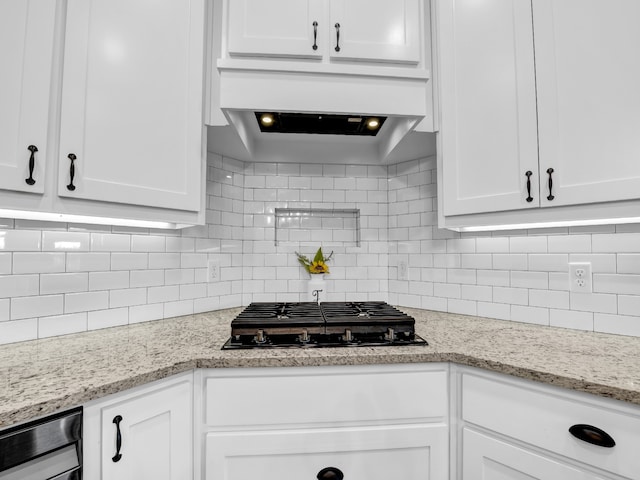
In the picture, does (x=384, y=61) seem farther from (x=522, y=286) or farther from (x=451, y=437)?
(x=451, y=437)

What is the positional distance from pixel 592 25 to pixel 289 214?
1.51 meters

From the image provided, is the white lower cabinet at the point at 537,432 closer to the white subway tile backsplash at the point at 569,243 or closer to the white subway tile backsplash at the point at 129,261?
the white subway tile backsplash at the point at 569,243

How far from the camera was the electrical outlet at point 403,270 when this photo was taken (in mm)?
1909

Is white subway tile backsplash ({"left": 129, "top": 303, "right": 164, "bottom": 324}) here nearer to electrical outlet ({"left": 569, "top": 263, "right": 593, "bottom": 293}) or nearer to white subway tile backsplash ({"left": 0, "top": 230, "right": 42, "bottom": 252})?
white subway tile backsplash ({"left": 0, "top": 230, "right": 42, "bottom": 252})

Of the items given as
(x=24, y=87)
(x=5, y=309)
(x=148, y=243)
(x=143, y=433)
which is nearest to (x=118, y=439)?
(x=143, y=433)

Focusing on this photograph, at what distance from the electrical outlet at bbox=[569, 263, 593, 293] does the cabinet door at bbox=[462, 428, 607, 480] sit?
0.74m

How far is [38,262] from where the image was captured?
1.17m

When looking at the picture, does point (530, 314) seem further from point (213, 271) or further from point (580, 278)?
point (213, 271)

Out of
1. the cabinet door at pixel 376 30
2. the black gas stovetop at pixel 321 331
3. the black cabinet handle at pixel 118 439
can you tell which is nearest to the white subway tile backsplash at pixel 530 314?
the black gas stovetop at pixel 321 331

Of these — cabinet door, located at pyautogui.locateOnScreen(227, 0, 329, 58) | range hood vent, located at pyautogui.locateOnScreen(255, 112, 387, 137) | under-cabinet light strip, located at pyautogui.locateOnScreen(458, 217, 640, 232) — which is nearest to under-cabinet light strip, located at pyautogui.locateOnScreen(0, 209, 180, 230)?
range hood vent, located at pyautogui.locateOnScreen(255, 112, 387, 137)

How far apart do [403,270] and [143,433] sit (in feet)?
4.82

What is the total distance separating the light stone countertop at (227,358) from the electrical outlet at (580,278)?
7.1 inches

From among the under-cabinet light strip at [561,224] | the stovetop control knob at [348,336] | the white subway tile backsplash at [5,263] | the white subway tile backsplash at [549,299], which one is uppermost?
the under-cabinet light strip at [561,224]

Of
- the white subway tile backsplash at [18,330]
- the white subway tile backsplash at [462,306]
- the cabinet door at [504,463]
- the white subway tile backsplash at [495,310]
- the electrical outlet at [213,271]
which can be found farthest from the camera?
the electrical outlet at [213,271]
